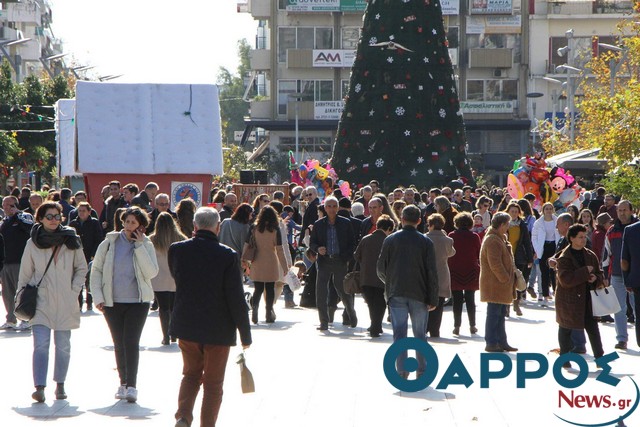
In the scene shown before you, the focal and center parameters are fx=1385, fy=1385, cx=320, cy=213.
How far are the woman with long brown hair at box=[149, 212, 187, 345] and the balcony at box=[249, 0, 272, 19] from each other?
60281mm

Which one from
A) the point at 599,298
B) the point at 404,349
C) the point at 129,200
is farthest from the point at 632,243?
the point at 129,200

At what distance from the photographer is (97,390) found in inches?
455

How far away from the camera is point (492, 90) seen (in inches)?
2940

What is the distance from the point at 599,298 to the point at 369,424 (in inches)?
157

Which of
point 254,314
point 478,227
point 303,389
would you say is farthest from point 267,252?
point 303,389

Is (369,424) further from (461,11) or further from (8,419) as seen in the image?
(461,11)

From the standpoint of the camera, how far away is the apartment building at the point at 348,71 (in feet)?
241

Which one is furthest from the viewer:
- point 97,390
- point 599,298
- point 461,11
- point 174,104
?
point 461,11

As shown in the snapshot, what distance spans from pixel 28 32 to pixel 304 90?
4666cm

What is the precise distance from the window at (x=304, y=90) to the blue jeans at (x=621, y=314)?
58.5 metres

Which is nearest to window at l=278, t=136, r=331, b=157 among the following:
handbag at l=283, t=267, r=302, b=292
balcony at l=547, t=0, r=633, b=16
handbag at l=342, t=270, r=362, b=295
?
balcony at l=547, t=0, r=633, b=16

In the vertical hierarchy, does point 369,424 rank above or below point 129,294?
below

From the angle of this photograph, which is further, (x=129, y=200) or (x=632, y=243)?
(x=129, y=200)

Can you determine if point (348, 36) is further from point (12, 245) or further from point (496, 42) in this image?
point (12, 245)
